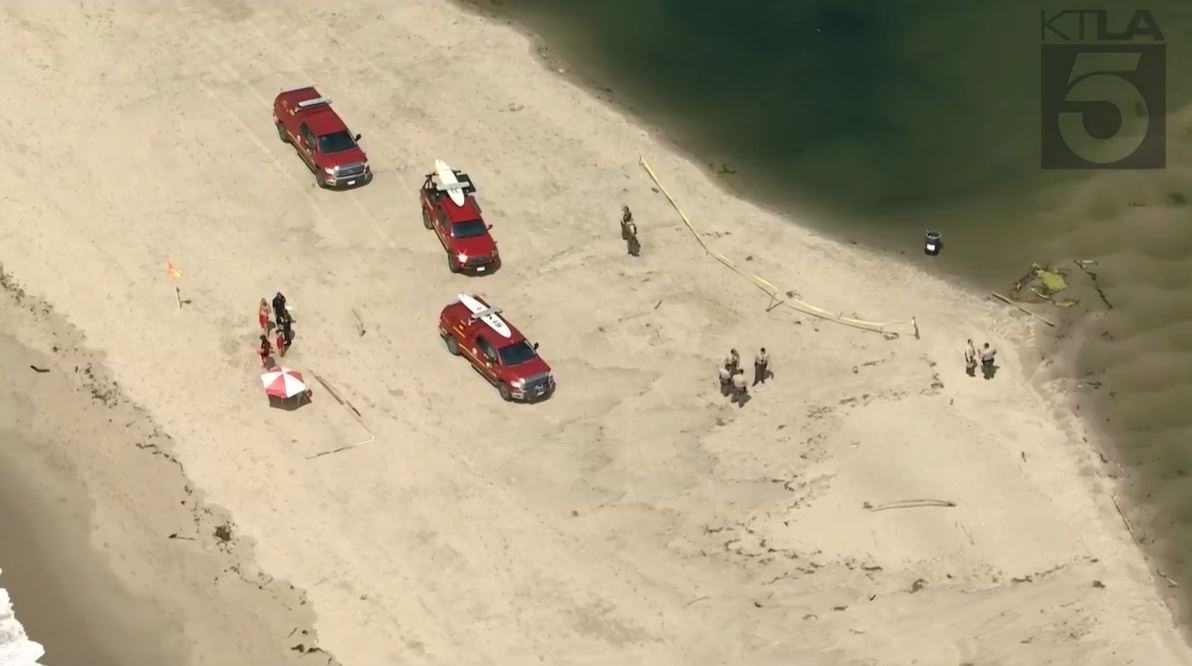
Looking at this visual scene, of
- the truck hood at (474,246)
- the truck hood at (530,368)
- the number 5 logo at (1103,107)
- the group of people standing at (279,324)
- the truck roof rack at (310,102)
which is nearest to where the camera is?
the truck hood at (530,368)

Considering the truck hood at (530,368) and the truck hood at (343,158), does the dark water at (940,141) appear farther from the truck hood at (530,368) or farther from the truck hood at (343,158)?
the truck hood at (530,368)

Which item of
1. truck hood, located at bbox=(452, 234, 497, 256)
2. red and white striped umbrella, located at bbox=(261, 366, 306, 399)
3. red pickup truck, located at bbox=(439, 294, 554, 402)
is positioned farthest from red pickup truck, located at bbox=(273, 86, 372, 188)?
red and white striped umbrella, located at bbox=(261, 366, 306, 399)

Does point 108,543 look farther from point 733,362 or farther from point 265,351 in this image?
point 733,362

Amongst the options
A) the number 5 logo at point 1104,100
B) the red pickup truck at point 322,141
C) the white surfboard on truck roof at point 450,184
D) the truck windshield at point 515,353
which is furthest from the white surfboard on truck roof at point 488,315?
the number 5 logo at point 1104,100

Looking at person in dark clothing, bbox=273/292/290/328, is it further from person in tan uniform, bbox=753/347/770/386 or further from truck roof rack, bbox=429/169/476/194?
person in tan uniform, bbox=753/347/770/386

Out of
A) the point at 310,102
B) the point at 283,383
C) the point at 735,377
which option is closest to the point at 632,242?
the point at 735,377
